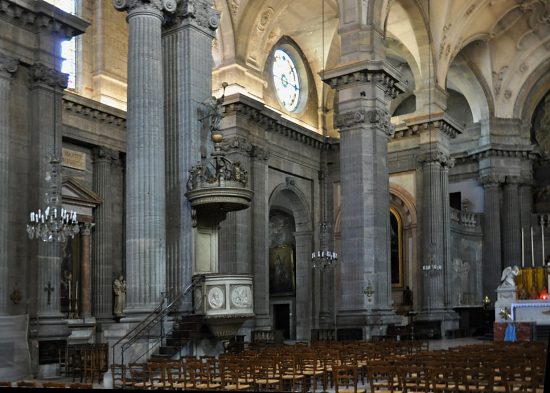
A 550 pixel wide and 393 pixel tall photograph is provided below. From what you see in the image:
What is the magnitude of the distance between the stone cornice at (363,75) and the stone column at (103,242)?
814cm

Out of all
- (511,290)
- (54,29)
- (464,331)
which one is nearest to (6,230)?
(54,29)

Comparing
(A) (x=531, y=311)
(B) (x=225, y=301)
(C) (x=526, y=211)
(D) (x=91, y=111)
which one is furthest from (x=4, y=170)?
(C) (x=526, y=211)

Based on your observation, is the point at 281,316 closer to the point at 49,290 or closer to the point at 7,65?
the point at 49,290

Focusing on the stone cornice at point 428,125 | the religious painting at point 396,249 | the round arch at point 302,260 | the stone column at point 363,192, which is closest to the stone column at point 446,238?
the stone cornice at point 428,125

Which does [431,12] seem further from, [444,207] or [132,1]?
[132,1]

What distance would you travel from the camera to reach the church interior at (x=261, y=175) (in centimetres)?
1590

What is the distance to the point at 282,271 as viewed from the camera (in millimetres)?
35406

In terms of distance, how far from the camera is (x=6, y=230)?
18.2 meters

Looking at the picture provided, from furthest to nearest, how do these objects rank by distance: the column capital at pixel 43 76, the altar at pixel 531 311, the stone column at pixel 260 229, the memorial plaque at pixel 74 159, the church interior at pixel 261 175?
the stone column at pixel 260 229 < the altar at pixel 531 311 < the memorial plaque at pixel 74 159 < the column capital at pixel 43 76 < the church interior at pixel 261 175

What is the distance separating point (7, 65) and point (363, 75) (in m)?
11.5

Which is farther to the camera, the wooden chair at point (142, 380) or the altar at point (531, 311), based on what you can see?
the altar at point (531, 311)

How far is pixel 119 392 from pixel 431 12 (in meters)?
27.9

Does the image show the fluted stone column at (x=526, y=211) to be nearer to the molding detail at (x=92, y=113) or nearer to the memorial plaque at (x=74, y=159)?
the molding detail at (x=92, y=113)

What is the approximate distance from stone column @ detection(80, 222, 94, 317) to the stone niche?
10.6m
